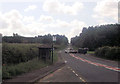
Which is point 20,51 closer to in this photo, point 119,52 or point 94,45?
point 119,52

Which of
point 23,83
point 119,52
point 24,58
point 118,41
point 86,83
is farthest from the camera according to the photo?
point 118,41

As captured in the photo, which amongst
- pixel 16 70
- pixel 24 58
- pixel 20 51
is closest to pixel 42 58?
pixel 24 58

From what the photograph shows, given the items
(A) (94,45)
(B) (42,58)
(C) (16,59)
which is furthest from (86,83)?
(A) (94,45)

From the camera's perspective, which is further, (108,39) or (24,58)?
(108,39)

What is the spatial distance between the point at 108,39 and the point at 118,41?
5.28 meters

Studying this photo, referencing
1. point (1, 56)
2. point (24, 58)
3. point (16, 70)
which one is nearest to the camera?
point (1, 56)

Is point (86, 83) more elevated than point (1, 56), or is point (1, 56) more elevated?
point (1, 56)

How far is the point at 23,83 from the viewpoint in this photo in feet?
35.7

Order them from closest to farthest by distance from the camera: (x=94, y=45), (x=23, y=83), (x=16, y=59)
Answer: (x=23, y=83), (x=16, y=59), (x=94, y=45)

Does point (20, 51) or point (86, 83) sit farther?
point (20, 51)

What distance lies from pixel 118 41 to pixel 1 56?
69.6 meters

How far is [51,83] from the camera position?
12062 millimetres

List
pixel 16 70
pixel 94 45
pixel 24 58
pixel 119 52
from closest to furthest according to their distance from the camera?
pixel 16 70 → pixel 24 58 → pixel 119 52 → pixel 94 45

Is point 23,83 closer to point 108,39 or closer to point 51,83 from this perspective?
point 51,83
